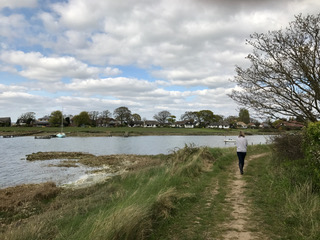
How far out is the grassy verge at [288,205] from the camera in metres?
4.98

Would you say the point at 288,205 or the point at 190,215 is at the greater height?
the point at 288,205

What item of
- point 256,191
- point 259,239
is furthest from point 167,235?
point 256,191

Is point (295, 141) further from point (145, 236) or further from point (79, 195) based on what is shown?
point (79, 195)

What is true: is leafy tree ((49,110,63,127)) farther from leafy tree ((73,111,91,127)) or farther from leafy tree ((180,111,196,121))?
leafy tree ((180,111,196,121))

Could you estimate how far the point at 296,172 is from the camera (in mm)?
8570

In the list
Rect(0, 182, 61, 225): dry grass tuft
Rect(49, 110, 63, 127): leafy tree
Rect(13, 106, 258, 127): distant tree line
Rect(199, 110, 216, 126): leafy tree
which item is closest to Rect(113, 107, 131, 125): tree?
Rect(13, 106, 258, 127): distant tree line

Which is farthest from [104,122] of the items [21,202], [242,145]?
[242,145]

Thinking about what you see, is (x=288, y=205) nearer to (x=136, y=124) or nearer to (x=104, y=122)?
(x=104, y=122)

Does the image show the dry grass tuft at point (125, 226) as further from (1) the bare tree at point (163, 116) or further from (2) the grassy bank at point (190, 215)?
(1) the bare tree at point (163, 116)

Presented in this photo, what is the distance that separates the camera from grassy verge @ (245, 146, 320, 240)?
498 centimetres

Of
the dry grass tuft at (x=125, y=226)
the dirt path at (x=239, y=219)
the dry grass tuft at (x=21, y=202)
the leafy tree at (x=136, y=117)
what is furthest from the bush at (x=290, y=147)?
the leafy tree at (x=136, y=117)

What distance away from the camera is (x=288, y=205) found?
6137mm

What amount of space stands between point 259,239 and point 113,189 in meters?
8.98

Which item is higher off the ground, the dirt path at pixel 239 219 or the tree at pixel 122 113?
the tree at pixel 122 113
